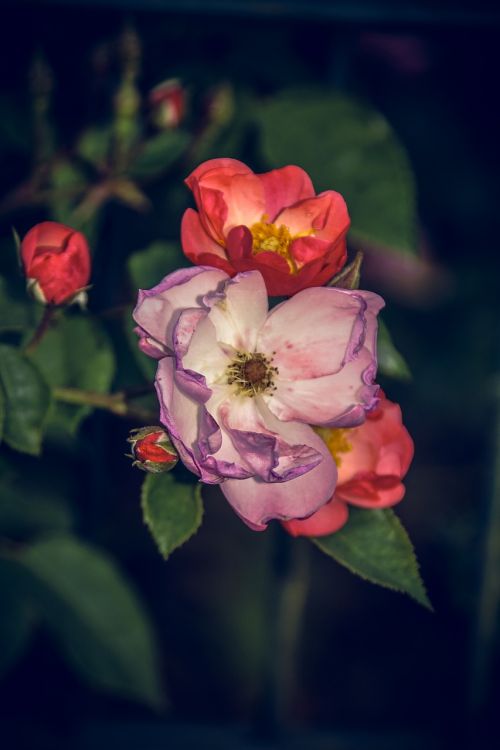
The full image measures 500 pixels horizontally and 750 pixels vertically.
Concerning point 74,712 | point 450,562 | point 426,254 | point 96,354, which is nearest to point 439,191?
point 426,254

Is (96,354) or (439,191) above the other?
(96,354)

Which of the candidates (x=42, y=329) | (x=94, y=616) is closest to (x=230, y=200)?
(x=42, y=329)

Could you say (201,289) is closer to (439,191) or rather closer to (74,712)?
(74,712)

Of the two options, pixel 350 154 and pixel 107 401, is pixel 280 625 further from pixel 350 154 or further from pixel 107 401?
pixel 350 154

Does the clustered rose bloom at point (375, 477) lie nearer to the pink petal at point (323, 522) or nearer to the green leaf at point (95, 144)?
the pink petal at point (323, 522)

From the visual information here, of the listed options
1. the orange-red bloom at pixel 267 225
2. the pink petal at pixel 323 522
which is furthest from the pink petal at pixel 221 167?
the pink petal at pixel 323 522

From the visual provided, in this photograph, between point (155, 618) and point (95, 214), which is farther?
point (155, 618)
